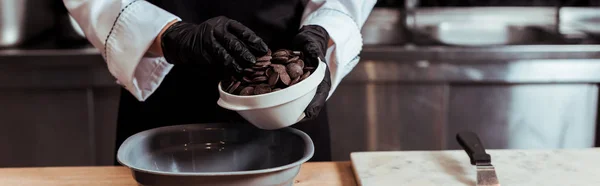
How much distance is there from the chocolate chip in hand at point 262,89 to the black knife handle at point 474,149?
0.33 meters

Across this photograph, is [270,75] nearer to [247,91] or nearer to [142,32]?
[247,91]

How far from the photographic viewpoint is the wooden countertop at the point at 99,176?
97 cm

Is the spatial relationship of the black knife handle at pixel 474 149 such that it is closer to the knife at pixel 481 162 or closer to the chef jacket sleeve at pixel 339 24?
the knife at pixel 481 162

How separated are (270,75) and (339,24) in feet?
1.11

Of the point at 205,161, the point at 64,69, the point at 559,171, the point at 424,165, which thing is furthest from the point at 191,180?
the point at 64,69

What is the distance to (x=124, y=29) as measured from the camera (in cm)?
108

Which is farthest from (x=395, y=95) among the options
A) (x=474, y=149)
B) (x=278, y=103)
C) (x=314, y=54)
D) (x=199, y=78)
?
(x=278, y=103)

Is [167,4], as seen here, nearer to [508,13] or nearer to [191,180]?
[191,180]

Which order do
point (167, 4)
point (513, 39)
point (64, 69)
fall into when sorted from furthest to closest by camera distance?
point (513, 39)
point (64, 69)
point (167, 4)

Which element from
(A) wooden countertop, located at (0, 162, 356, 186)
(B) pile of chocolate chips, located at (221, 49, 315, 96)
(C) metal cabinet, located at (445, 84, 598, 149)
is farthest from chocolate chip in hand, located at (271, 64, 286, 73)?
(C) metal cabinet, located at (445, 84, 598, 149)

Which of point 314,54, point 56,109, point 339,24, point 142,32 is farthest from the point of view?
point 56,109

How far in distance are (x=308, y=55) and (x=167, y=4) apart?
48 centimetres

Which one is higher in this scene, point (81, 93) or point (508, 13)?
point (508, 13)

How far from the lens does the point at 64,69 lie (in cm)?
181
